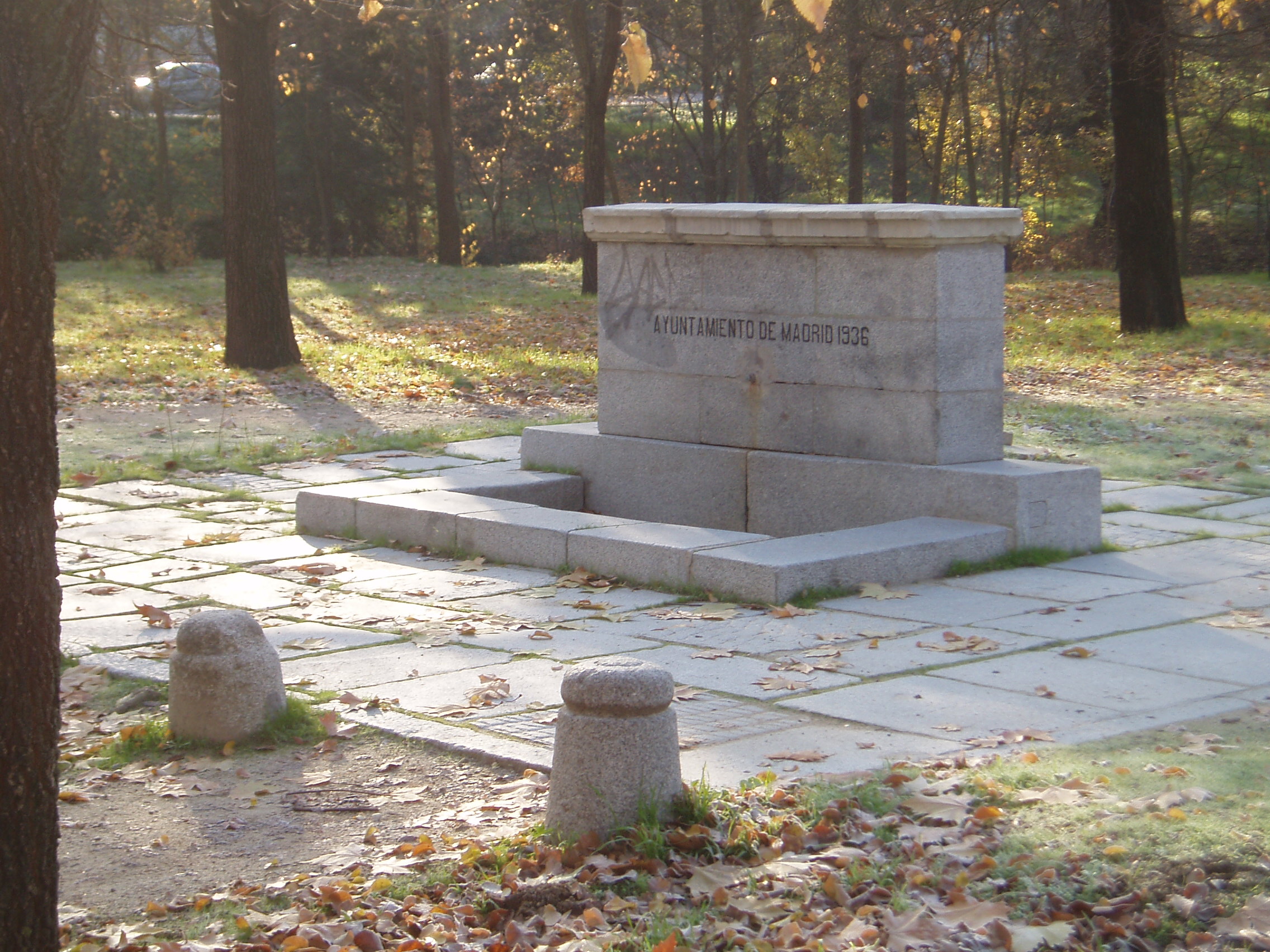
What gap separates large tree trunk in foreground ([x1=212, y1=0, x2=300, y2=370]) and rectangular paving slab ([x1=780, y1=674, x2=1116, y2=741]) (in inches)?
530

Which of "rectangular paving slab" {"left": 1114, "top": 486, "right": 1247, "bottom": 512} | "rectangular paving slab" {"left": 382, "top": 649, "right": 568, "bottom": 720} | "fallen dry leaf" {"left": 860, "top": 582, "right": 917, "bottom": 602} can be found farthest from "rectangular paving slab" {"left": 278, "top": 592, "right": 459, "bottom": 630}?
"rectangular paving slab" {"left": 1114, "top": 486, "right": 1247, "bottom": 512}

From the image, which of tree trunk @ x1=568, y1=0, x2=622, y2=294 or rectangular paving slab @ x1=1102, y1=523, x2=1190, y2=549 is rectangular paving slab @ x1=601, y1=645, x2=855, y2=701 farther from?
tree trunk @ x1=568, y1=0, x2=622, y2=294

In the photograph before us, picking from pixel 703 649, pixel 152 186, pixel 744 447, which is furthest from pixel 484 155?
pixel 703 649

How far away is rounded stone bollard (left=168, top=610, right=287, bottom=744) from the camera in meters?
5.39

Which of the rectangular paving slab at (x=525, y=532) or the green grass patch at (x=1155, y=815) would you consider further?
the rectangular paving slab at (x=525, y=532)

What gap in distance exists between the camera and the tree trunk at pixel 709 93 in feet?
104

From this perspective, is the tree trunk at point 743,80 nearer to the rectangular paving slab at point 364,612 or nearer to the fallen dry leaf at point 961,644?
the rectangular paving slab at point 364,612

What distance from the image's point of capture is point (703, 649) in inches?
251

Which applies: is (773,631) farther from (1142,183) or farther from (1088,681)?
(1142,183)

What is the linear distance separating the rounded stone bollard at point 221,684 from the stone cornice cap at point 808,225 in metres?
4.48

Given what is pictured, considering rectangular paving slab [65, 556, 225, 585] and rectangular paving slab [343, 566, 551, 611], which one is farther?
rectangular paving slab [65, 556, 225, 585]

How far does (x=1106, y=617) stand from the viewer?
22.2 ft

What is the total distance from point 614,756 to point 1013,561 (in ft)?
14.1

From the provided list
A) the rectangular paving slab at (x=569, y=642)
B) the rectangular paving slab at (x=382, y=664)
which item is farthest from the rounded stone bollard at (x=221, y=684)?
the rectangular paving slab at (x=569, y=642)
